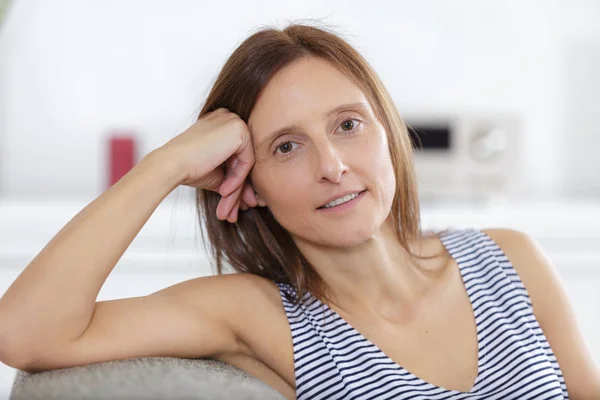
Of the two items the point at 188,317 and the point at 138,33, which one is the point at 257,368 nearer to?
the point at 188,317

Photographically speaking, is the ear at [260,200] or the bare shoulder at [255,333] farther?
the ear at [260,200]

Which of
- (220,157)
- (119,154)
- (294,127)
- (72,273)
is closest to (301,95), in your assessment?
(294,127)

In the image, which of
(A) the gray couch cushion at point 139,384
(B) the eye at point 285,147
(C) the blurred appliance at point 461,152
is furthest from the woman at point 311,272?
(C) the blurred appliance at point 461,152

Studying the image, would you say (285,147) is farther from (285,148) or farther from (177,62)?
(177,62)

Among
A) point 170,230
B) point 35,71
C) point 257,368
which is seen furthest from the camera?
point 35,71

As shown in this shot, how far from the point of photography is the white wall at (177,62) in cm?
332

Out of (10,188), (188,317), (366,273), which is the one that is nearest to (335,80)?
(366,273)

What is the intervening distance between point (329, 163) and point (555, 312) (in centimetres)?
51

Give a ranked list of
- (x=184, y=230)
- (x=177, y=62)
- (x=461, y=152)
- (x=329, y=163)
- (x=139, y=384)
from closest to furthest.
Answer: (x=139, y=384) < (x=329, y=163) < (x=184, y=230) < (x=461, y=152) < (x=177, y=62)

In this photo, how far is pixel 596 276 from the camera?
2781 mm

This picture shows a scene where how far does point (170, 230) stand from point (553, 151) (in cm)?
184

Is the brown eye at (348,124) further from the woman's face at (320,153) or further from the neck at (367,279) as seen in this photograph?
the neck at (367,279)

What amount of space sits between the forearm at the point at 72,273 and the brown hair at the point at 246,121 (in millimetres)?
264

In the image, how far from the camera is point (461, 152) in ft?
10.2
